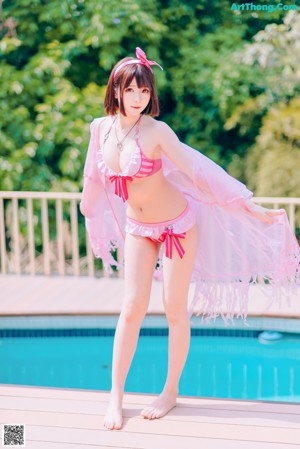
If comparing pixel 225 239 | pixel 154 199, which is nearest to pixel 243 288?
pixel 225 239

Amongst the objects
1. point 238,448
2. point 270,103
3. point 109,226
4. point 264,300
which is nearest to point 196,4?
point 270,103

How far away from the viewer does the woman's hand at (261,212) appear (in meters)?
3.33

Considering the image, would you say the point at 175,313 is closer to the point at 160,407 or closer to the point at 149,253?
the point at 149,253

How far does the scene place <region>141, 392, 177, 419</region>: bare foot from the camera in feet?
10.9

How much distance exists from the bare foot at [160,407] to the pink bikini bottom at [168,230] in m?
0.55

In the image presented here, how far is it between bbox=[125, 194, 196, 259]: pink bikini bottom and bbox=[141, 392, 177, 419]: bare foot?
55 centimetres

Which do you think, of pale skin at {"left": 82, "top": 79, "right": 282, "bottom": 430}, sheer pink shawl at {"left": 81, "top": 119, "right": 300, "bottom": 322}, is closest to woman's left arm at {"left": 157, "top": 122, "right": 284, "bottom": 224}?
pale skin at {"left": 82, "top": 79, "right": 282, "bottom": 430}

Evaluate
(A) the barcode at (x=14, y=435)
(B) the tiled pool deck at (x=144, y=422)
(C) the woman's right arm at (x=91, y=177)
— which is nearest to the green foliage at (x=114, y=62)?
(C) the woman's right arm at (x=91, y=177)

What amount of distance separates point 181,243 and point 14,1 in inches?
249

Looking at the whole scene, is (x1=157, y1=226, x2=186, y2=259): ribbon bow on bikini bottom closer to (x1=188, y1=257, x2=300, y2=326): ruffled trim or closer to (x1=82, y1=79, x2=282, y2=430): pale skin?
(x1=82, y1=79, x2=282, y2=430): pale skin

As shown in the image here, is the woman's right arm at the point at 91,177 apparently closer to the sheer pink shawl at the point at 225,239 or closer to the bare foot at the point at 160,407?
the sheer pink shawl at the point at 225,239

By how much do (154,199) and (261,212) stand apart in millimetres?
420

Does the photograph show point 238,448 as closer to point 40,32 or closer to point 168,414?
point 168,414

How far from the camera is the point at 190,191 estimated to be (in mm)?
3434
